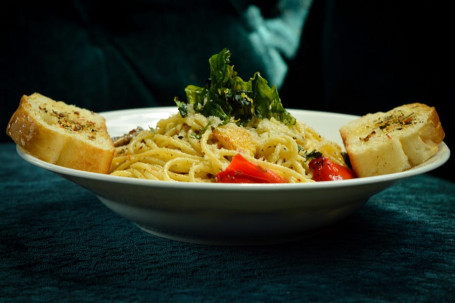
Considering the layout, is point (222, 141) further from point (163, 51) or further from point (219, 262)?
point (163, 51)

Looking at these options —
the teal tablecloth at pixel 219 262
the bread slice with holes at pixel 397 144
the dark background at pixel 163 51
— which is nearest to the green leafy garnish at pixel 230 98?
the bread slice with holes at pixel 397 144

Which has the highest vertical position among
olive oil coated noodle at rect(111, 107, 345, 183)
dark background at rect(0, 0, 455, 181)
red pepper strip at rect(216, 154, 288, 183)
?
red pepper strip at rect(216, 154, 288, 183)

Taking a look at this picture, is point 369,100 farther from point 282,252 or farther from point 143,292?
point 143,292

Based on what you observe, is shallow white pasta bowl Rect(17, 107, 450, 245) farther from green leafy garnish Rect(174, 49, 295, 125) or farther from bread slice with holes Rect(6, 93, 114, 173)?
green leafy garnish Rect(174, 49, 295, 125)

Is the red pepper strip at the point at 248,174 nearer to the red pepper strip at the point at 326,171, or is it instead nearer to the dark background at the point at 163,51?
the red pepper strip at the point at 326,171

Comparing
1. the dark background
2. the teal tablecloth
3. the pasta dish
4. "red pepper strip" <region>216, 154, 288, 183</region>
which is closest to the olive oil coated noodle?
the pasta dish
